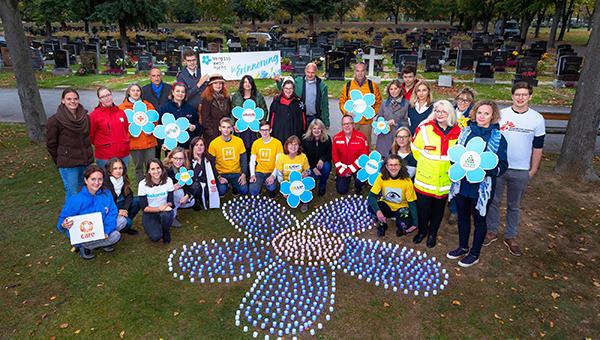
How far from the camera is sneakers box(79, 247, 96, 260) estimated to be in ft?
16.5

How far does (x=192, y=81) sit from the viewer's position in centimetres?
722

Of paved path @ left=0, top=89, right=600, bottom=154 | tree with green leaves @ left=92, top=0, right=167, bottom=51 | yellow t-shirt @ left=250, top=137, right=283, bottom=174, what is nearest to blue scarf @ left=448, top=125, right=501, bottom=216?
yellow t-shirt @ left=250, top=137, right=283, bottom=174

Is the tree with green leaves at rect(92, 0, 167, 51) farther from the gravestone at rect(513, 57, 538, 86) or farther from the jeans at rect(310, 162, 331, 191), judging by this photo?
the jeans at rect(310, 162, 331, 191)

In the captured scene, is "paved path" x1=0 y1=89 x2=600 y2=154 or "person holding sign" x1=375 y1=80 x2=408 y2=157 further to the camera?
"paved path" x1=0 y1=89 x2=600 y2=154

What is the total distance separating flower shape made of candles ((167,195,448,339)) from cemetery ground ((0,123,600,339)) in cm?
13

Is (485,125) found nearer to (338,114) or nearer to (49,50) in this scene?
(338,114)

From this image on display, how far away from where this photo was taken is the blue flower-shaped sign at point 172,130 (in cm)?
605

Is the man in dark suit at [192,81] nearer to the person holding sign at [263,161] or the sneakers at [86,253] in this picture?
the person holding sign at [263,161]

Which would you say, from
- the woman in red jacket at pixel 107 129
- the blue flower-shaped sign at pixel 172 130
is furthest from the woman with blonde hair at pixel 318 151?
the woman in red jacket at pixel 107 129

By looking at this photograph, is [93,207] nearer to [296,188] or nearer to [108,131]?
[108,131]

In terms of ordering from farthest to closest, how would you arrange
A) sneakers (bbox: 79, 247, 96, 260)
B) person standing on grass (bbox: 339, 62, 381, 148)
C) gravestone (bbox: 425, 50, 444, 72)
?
1. gravestone (bbox: 425, 50, 444, 72)
2. person standing on grass (bbox: 339, 62, 381, 148)
3. sneakers (bbox: 79, 247, 96, 260)

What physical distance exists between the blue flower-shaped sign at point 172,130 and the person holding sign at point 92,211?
1.30 meters

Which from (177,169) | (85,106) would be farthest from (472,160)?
(85,106)

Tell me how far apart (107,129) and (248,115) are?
2076mm
